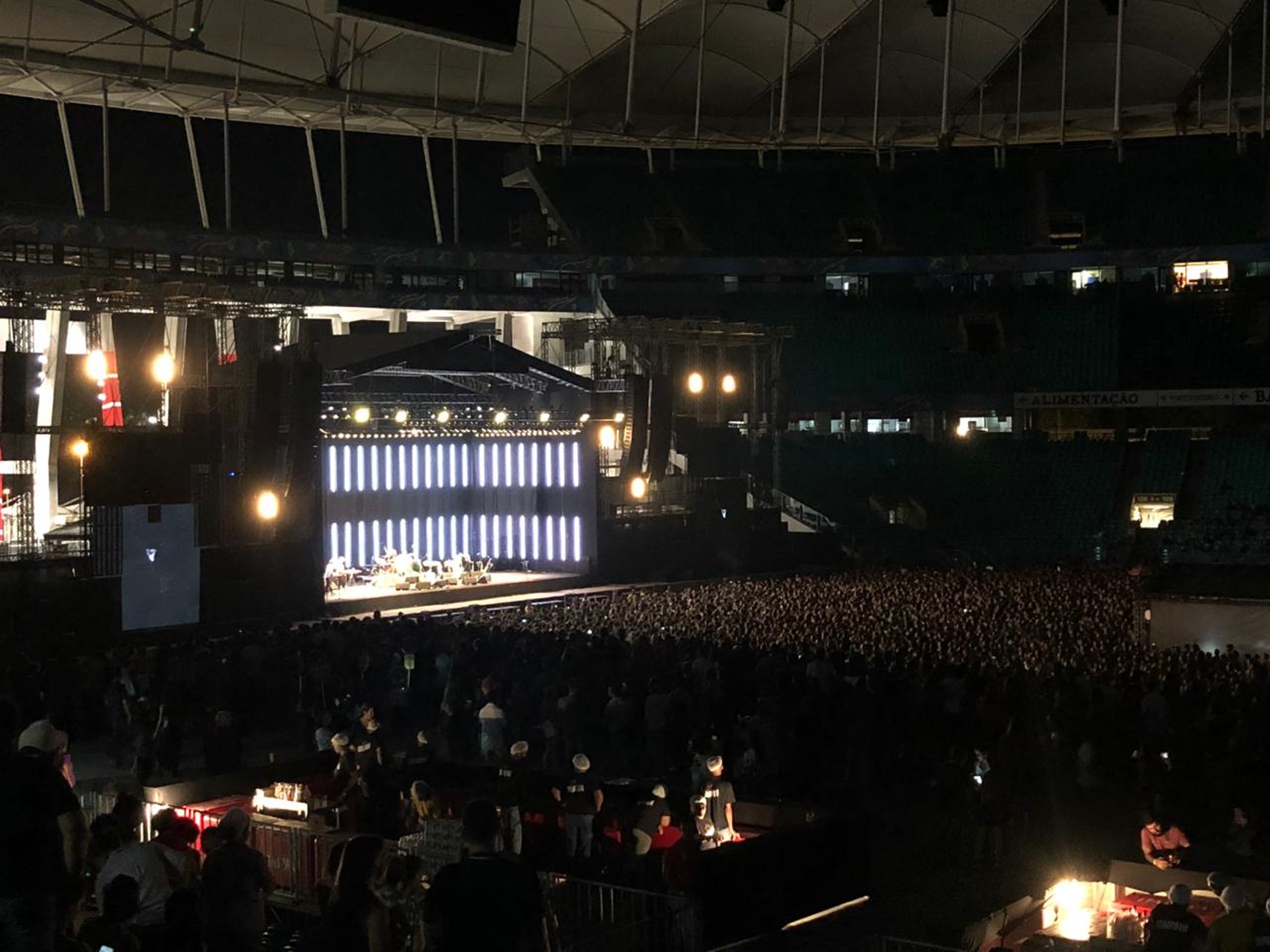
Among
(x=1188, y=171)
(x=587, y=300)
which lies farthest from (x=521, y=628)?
(x=1188, y=171)

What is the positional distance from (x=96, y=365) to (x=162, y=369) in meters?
3.70

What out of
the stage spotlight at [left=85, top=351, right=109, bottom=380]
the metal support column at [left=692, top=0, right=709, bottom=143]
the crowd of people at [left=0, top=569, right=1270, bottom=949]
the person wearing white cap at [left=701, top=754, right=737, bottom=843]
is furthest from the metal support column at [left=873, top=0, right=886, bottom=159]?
the person wearing white cap at [left=701, top=754, right=737, bottom=843]

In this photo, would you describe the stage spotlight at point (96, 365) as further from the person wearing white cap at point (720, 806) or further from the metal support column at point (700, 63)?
the person wearing white cap at point (720, 806)

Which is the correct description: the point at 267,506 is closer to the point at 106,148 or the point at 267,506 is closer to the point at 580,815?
the point at 106,148

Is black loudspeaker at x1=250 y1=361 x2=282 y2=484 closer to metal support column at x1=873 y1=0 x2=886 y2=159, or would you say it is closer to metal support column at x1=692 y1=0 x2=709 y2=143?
metal support column at x1=692 y1=0 x2=709 y2=143

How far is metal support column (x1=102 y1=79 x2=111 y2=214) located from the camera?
3064cm

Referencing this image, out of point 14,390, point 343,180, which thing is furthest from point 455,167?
point 14,390

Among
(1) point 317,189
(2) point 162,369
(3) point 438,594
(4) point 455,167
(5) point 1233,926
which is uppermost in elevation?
(4) point 455,167

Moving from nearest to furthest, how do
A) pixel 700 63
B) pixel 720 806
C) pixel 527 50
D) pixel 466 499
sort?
pixel 720 806, pixel 700 63, pixel 527 50, pixel 466 499

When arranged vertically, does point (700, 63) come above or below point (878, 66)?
above

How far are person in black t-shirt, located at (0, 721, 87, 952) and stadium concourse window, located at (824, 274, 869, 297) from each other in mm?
40570

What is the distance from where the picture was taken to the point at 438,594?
31281mm

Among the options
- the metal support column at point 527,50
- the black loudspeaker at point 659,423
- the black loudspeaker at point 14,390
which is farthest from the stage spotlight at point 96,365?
the black loudspeaker at point 659,423

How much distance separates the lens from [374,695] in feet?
56.4
